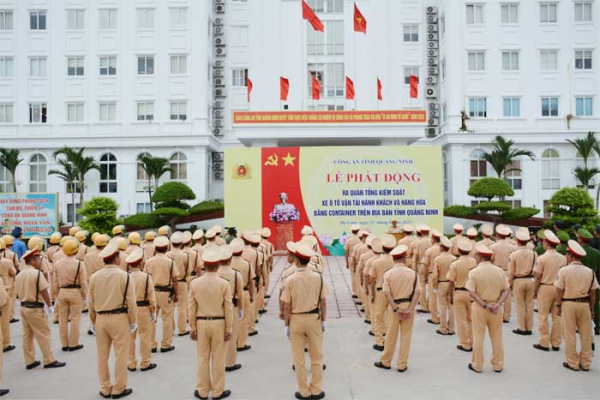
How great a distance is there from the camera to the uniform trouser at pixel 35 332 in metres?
7.33

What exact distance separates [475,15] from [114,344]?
106 ft

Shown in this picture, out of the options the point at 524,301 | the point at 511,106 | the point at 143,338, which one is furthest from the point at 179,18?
the point at 524,301

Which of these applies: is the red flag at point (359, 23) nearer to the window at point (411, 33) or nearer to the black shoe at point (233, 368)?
the window at point (411, 33)

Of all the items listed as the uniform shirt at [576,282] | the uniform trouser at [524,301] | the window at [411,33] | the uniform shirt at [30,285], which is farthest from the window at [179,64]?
the uniform shirt at [576,282]

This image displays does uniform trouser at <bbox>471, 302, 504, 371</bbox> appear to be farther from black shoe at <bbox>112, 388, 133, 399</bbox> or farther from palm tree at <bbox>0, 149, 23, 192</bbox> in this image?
palm tree at <bbox>0, 149, 23, 192</bbox>

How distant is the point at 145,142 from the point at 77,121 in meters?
5.10

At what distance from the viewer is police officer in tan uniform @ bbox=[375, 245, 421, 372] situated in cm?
697

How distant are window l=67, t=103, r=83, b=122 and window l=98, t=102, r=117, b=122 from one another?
1.33 meters

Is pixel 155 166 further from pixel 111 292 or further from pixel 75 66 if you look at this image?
pixel 111 292

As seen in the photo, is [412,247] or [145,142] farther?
[145,142]

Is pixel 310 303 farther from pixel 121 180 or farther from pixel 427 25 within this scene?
pixel 427 25

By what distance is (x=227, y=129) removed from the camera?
1350 inches

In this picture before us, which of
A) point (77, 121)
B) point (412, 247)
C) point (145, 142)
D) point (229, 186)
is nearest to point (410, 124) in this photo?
point (229, 186)

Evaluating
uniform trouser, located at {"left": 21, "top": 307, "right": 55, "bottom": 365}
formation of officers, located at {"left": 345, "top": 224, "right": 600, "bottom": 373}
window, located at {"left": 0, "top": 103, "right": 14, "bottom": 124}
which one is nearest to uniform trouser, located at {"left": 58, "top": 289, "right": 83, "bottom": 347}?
uniform trouser, located at {"left": 21, "top": 307, "right": 55, "bottom": 365}
